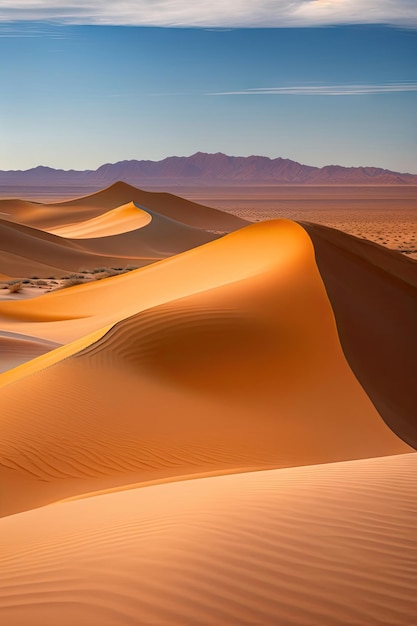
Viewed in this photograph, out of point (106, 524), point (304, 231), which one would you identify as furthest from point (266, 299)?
→ point (106, 524)

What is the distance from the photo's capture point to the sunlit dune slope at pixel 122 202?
2847 inches

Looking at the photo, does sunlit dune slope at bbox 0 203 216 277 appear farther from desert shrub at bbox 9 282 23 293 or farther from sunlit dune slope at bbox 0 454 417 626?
sunlit dune slope at bbox 0 454 417 626

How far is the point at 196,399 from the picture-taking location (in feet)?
35.6

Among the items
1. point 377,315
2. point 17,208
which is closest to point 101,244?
point 17,208

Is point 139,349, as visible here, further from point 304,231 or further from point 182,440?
point 304,231

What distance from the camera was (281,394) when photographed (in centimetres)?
1112

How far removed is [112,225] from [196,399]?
4875 cm

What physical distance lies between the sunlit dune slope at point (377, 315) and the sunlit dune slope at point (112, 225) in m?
35.6

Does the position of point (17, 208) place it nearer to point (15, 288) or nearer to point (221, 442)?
point (15, 288)

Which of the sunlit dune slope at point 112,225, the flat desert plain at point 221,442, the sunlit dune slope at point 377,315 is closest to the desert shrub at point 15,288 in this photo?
the flat desert plain at point 221,442

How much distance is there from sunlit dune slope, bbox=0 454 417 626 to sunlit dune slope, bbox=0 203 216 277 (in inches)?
1217

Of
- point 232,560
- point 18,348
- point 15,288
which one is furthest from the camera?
point 15,288

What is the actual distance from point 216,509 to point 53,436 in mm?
4806

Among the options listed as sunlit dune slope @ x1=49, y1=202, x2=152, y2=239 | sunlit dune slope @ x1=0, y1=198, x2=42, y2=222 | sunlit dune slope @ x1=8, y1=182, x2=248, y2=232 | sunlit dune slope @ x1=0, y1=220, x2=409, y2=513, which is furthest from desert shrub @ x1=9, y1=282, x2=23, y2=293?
sunlit dune slope @ x1=0, y1=198, x2=42, y2=222
